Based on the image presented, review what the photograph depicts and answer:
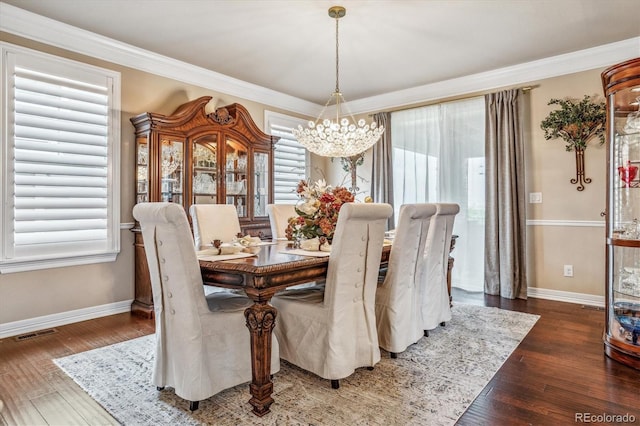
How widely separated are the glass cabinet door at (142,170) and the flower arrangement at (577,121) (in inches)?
165

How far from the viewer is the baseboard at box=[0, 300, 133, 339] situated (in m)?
3.11

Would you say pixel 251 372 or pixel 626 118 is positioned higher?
pixel 626 118

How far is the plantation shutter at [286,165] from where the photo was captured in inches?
215

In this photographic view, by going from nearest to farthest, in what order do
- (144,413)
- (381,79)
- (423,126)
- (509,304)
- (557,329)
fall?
(144,413) → (557,329) → (509,304) → (381,79) → (423,126)

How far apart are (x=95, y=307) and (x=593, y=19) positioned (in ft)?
16.9

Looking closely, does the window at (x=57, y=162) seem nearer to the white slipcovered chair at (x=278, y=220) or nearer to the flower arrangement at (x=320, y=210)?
the white slipcovered chair at (x=278, y=220)

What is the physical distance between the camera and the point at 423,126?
5.12m

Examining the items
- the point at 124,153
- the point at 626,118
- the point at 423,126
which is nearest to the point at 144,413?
the point at 124,153

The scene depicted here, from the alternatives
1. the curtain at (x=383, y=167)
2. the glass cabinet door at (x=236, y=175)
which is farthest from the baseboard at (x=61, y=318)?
the curtain at (x=383, y=167)

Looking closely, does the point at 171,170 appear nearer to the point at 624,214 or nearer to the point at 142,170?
the point at 142,170

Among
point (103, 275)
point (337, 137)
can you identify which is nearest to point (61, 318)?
point (103, 275)

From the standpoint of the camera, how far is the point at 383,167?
5418mm

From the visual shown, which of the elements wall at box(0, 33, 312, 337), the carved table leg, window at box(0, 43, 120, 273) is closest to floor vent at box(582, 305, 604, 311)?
the carved table leg

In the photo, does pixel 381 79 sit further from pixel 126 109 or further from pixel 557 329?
pixel 557 329
